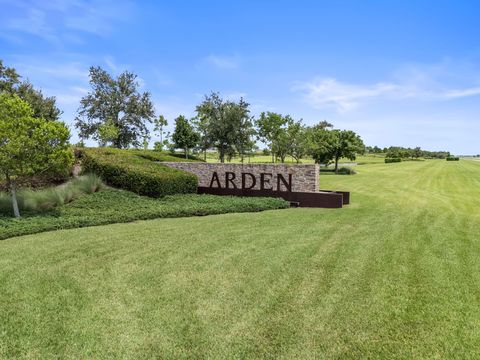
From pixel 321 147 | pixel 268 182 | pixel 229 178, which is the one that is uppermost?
pixel 321 147

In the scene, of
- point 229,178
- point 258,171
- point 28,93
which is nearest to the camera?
point 258,171

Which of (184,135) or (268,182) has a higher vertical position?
(184,135)

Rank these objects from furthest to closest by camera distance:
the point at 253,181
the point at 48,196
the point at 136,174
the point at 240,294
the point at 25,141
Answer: the point at 253,181 → the point at 136,174 → the point at 48,196 → the point at 25,141 → the point at 240,294

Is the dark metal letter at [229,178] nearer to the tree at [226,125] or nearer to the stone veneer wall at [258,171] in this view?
the stone veneer wall at [258,171]

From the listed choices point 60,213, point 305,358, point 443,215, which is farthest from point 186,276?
point 443,215

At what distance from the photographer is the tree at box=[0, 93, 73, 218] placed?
33.7 ft

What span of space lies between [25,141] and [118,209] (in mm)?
3649

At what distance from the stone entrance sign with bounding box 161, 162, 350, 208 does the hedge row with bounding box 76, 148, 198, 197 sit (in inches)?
42.1

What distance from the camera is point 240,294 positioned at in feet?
18.1

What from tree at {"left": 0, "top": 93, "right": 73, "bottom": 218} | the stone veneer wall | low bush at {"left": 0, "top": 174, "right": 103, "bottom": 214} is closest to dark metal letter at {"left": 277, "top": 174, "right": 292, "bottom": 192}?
the stone veneer wall

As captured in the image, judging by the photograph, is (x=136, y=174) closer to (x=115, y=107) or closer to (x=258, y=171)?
(x=258, y=171)

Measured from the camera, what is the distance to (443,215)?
12.5m

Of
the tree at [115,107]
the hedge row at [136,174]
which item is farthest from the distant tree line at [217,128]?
the hedge row at [136,174]

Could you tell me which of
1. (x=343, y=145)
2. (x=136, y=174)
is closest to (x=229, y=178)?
(x=136, y=174)
